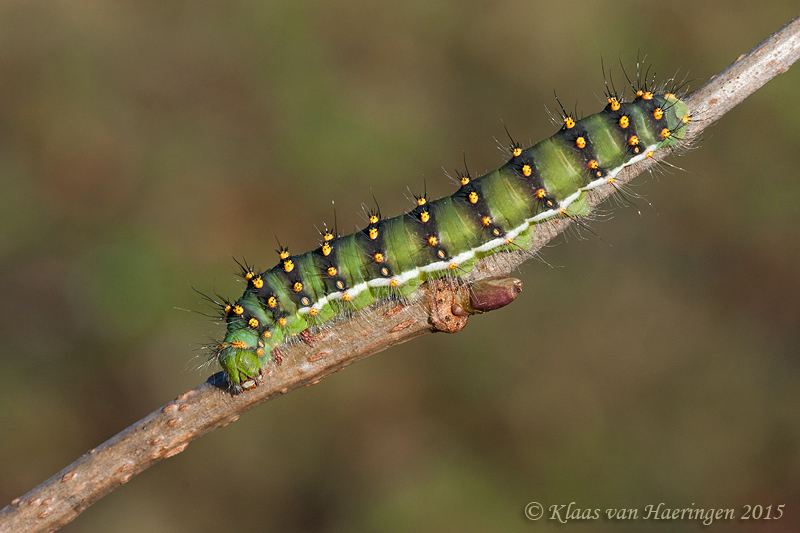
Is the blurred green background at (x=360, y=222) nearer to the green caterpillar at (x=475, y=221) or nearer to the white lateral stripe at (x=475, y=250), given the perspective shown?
the green caterpillar at (x=475, y=221)

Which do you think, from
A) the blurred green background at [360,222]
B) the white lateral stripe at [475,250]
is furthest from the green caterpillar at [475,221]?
the blurred green background at [360,222]

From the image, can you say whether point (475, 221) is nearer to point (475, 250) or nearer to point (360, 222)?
point (475, 250)

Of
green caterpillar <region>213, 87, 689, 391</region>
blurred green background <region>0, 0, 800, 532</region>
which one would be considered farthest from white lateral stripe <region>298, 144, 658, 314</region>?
blurred green background <region>0, 0, 800, 532</region>

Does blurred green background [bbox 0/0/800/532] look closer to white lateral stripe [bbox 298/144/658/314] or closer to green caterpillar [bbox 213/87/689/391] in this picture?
green caterpillar [bbox 213/87/689/391]

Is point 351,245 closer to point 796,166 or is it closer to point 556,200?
point 556,200

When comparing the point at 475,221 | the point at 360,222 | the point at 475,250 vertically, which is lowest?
the point at 475,250

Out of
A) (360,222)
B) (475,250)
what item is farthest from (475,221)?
(360,222)


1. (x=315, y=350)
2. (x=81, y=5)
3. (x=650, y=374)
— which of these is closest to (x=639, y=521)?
(x=650, y=374)
